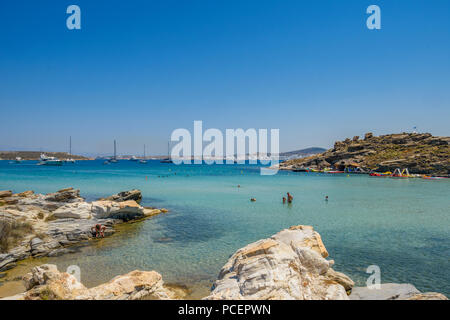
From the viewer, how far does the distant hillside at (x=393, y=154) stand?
7794 cm

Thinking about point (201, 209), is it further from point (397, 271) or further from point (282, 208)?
point (397, 271)

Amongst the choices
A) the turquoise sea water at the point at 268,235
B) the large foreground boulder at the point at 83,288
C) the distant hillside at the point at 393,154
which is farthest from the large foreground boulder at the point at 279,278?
the distant hillside at the point at 393,154

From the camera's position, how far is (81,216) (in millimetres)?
21859

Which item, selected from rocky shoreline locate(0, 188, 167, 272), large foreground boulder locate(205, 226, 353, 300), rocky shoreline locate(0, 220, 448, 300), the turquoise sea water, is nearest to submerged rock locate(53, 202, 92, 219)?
rocky shoreline locate(0, 188, 167, 272)

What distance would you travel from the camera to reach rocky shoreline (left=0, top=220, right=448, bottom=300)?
7641 millimetres

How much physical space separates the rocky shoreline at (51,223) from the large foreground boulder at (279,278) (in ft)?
40.5

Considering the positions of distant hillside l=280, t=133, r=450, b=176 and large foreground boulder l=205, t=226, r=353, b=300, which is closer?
large foreground boulder l=205, t=226, r=353, b=300

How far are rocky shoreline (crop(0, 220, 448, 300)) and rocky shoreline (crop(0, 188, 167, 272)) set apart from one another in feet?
26.0

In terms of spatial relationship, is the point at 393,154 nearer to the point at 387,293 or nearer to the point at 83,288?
the point at 387,293

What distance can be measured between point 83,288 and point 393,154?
350 feet

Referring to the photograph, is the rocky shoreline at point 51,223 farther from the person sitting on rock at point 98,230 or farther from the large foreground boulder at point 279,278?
the large foreground boulder at point 279,278

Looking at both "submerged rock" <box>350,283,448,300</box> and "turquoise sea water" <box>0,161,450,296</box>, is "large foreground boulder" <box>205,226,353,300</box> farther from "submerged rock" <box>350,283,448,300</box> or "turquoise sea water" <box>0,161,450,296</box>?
"turquoise sea water" <box>0,161,450,296</box>
